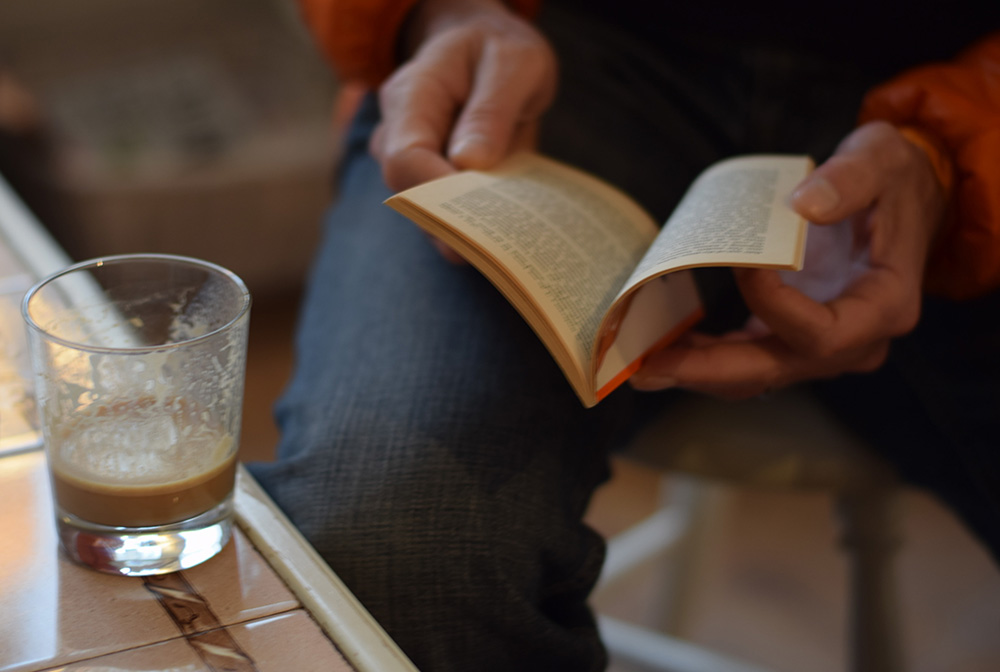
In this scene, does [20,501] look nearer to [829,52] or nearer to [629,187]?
[629,187]

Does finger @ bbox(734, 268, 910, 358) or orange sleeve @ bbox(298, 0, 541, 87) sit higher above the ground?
orange sleeve @ bbox(298, 0, 541, 87)

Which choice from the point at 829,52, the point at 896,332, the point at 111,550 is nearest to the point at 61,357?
the point at 111,550

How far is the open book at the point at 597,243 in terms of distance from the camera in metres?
0.39

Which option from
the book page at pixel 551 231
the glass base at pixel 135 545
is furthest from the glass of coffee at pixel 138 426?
the book page at pixel 551 231

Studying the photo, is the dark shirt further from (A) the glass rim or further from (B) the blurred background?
(B) the blurred background

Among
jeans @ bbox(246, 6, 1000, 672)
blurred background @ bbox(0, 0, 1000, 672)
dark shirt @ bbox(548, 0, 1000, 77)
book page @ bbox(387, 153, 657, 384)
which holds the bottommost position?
blurred background @ bbox(0, 0, 1000, 672)

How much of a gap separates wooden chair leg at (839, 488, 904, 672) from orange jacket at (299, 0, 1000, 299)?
21cm

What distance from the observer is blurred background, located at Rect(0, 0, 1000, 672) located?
1.23 meters

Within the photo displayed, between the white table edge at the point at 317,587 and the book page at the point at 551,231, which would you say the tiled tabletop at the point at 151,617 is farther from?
the book page at the point at 551,231

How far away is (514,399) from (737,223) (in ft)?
0.49

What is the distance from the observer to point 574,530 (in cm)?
46

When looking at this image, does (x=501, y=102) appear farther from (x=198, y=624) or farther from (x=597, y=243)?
(x=198, y=624)

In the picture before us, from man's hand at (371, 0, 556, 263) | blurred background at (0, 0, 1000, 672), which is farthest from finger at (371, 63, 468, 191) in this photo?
blurred background at (0, 0, 1000, 672)

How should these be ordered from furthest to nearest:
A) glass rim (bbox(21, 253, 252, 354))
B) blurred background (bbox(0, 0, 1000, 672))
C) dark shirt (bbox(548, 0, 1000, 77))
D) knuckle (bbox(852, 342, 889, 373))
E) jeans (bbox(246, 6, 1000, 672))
Answer: blurred background (bbox(0, 0, 1000, 672)) → dark shirt (bbox(548, 0, 1000, 77)) → knuckle (bbox(852, 342, 889, 373)) → jeans (bbox(246, 6, 1000, 672)) → glass rim (bbox(21, 253, 252, 354))
